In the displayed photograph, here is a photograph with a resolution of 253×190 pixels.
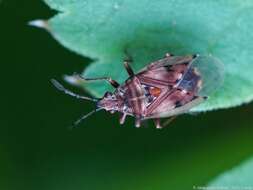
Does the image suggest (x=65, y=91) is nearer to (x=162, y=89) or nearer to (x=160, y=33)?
(x=162, y=89)

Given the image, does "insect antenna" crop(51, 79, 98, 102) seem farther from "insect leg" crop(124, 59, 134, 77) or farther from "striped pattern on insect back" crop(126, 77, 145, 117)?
"insect leg" crop(124, 59, 134, 77)

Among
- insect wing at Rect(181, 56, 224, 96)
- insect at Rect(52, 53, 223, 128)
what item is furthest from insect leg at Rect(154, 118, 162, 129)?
insect wing at Rect(181, 56, 224, 96)

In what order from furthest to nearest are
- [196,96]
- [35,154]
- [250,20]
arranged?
[35,154] < [196,96] < [250,20]

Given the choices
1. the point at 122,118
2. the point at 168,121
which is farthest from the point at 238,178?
the point at 122,118

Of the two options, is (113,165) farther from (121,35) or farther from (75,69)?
(121,35)

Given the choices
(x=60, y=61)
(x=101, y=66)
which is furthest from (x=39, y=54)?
(x=101, y=66)

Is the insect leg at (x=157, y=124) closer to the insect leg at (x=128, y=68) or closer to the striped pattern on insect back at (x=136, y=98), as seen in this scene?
the striped pattern on insect back at (x=136, y=98)
